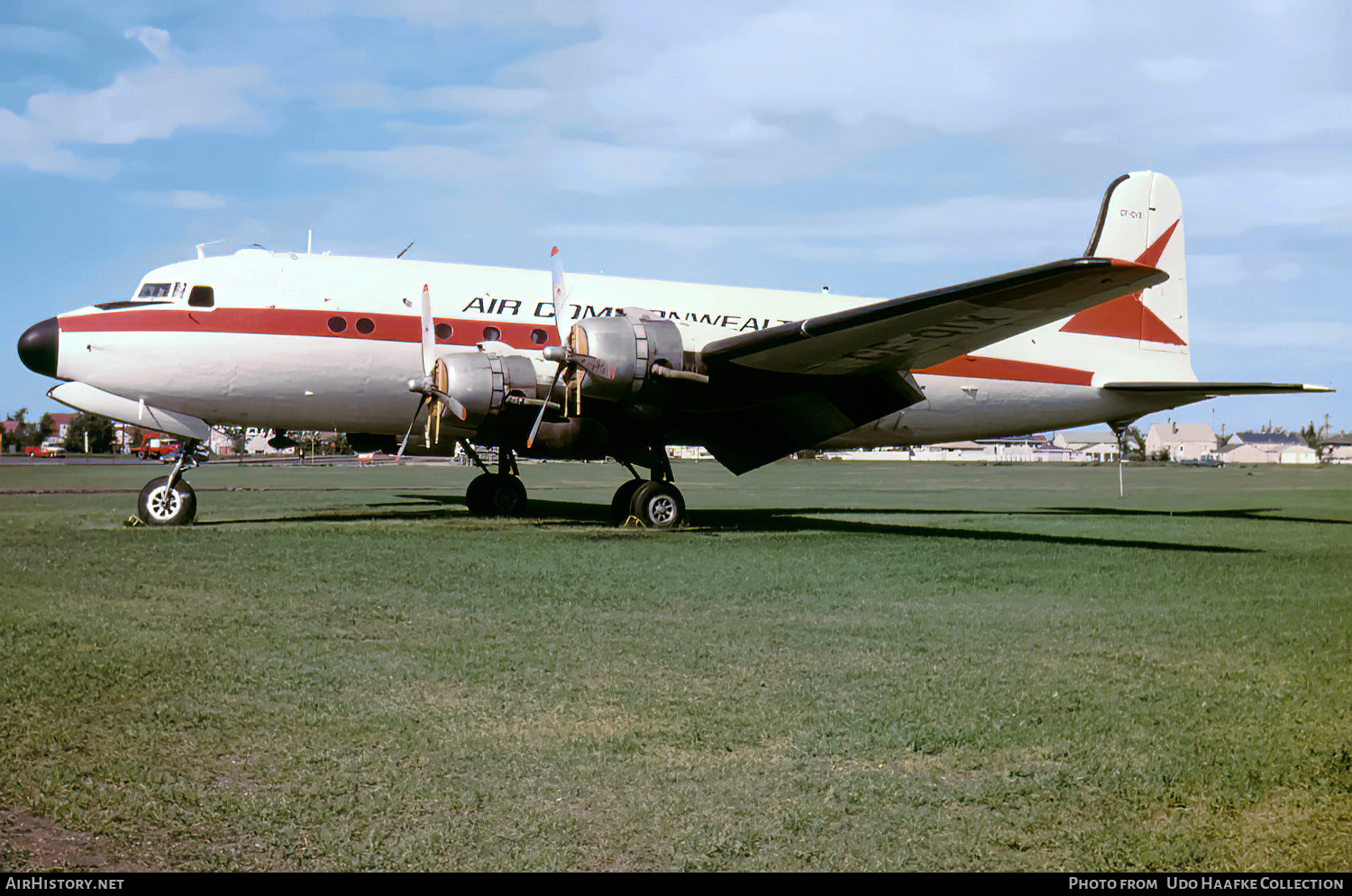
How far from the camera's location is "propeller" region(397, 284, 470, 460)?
15094 millimetres

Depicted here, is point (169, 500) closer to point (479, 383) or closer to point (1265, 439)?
point (479, 383)

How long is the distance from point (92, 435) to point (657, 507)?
123334 mm

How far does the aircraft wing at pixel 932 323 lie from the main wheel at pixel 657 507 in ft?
7.65

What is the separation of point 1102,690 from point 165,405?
49.1ft

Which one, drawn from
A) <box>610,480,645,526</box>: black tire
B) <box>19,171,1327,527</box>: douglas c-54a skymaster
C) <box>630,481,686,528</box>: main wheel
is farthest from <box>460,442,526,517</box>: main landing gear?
<box>630,481,686,528</box>: main wheel

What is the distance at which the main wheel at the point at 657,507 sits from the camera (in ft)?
51.9

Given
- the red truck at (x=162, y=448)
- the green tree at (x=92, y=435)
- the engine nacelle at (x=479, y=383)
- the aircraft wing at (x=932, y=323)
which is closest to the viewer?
the aircraft wing at (x=932, y=323)

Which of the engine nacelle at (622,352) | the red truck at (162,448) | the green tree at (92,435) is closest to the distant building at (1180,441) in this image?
the red truck at (162,448)

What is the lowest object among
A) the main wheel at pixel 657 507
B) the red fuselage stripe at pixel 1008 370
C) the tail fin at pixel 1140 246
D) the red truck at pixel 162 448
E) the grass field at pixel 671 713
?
the grass field at pixel 671 713

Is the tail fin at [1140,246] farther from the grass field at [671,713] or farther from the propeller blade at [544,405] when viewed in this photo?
the propeller blade at [544,405]

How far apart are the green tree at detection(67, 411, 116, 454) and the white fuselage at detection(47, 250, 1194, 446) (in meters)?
110

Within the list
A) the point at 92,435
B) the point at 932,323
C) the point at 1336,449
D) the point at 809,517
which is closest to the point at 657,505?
the point at 809,517

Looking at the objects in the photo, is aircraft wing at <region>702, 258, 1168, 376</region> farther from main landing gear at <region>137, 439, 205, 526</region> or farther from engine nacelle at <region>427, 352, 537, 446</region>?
main landing gear at <region>137, 439, 205, 526</region>

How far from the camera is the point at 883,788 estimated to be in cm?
390
